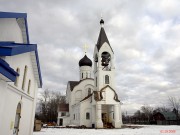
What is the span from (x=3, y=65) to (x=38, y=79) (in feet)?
26.0

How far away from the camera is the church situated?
31.3 m

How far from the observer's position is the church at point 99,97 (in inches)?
1233

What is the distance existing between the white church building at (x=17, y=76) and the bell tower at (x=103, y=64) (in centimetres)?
2006

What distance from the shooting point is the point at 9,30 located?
371 inches

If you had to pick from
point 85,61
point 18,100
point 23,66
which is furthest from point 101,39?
point 18,100

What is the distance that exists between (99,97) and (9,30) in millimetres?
23744

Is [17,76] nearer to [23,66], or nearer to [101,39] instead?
[23,66]

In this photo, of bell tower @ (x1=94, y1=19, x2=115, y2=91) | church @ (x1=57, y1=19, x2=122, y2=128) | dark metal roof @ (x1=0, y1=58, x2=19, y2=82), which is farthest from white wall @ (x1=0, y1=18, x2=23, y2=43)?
bell tower @ (x1=94, y1=19, x2=115, y2=91)

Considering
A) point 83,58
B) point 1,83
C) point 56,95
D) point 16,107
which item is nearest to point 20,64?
point 16,107

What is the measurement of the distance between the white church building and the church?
60.2ft

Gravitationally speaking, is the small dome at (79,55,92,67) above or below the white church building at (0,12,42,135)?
above

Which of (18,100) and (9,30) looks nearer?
(9,30)

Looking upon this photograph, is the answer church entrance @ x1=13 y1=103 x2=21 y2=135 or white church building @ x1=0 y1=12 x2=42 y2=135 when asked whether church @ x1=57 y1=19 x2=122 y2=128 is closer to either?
white church building @ x1=0 y1=12 x2=42 y2=135

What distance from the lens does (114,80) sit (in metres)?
34.4
